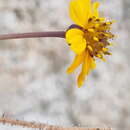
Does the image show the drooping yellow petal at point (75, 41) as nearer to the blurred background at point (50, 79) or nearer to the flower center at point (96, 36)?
the flower center at point (96, 36)

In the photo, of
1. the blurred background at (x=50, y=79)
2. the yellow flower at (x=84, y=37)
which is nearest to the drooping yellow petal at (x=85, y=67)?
the yellow flower at (x=84, y=37)

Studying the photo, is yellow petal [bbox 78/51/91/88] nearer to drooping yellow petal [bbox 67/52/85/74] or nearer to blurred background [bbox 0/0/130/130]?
drooping yellow petal [bbox 67/52/85/74]

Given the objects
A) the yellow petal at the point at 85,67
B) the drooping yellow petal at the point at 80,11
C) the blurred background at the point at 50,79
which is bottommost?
the blurred background at the point at 50,79

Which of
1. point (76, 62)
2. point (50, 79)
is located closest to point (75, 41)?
point (76, 62)

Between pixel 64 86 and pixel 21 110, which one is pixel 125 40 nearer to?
pixel 64 86

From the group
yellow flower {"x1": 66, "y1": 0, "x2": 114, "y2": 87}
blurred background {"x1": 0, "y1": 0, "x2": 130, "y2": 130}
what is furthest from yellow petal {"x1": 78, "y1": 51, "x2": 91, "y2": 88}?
blurred background {"x1": 0, "y1": 0, "x2": 130, "y2": 130}

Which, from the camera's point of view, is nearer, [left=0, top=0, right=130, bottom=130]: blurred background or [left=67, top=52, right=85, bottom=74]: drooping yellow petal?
[left=67, top=52, right=85, bottom=74]: drooping yellow petal

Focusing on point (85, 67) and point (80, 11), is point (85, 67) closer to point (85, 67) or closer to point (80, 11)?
point (85, 67)
